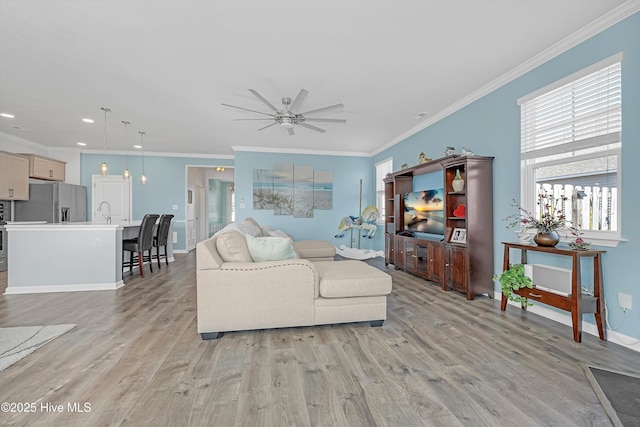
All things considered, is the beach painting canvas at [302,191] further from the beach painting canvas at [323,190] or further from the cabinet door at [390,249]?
the cabinet door at [390,249]

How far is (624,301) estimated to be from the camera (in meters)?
2.34

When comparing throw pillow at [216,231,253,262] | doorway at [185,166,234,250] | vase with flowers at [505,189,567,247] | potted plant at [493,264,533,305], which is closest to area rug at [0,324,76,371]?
throw pillow at [216,231,253,262]

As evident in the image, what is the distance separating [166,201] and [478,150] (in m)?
7.19

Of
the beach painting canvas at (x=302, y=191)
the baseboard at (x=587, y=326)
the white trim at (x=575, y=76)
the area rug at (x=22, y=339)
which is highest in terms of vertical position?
the white trim at (x=575, y=76)

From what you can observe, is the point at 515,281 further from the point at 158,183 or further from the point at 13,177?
the point at 13,177

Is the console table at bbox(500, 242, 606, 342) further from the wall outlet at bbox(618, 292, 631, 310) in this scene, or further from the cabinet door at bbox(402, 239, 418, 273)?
the cabinet door at bbox(402, 239, 418, 273)

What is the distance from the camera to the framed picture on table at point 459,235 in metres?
3.79

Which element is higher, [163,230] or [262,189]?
[262,189]

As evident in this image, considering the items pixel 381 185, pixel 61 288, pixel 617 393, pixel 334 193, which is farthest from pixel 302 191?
pixel 617 393

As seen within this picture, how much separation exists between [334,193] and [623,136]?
18.0 feet

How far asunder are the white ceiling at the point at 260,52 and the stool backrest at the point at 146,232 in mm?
1688

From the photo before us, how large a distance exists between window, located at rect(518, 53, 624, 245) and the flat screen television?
4.24 feet

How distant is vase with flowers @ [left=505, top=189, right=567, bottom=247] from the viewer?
106 inches

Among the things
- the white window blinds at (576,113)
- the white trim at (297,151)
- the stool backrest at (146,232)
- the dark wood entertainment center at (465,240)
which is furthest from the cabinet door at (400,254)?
the stool backrest at (146,232)
